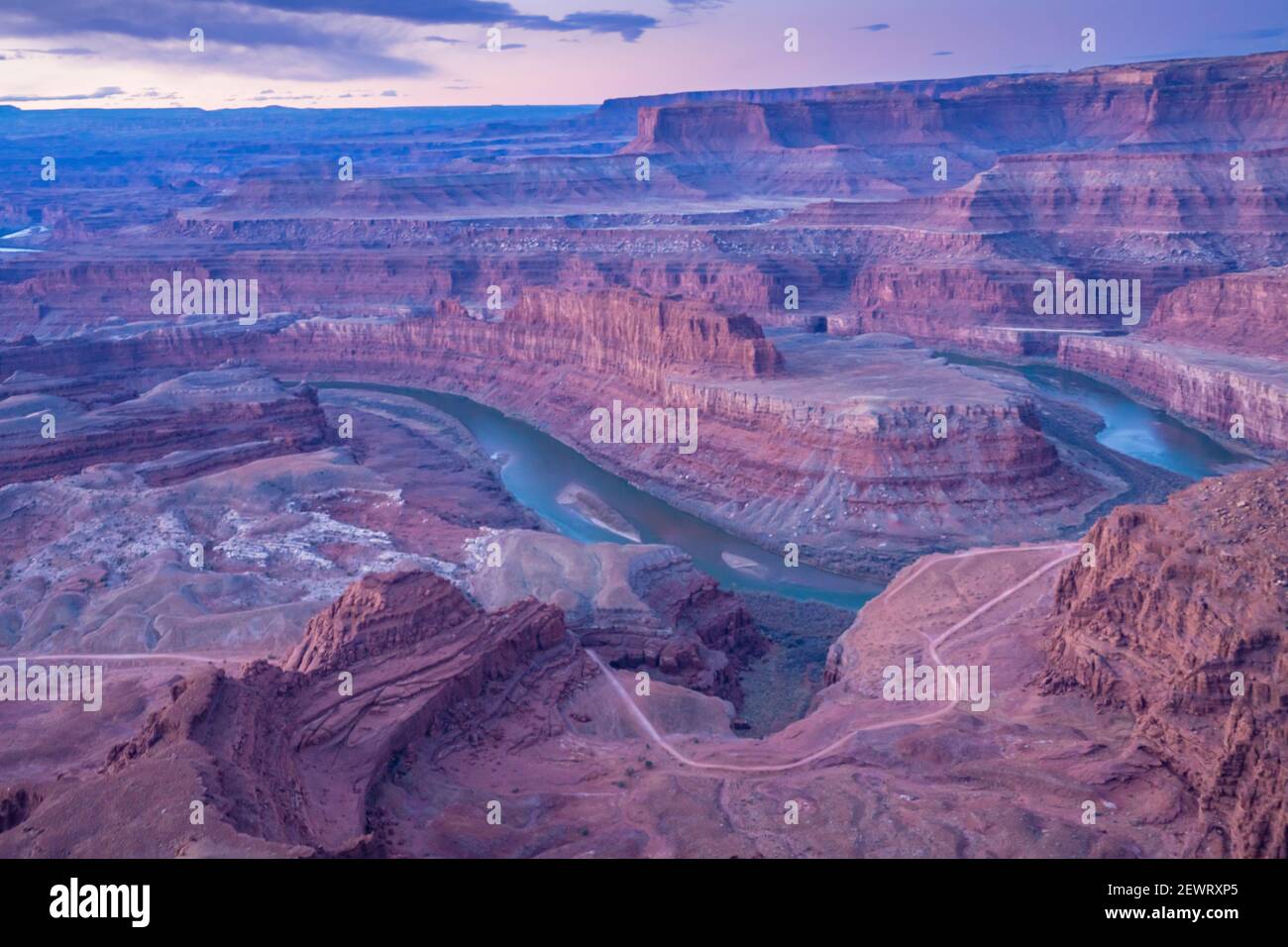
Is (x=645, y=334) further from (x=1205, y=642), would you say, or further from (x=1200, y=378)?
(x=1205, y=642)

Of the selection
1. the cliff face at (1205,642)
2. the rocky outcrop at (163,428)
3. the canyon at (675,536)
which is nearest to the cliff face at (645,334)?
the canyon at (675,536)

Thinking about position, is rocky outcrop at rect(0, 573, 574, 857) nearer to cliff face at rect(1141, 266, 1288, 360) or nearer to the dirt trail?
the dirt trail

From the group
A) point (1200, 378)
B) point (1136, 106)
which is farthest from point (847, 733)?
point (1136, 106)

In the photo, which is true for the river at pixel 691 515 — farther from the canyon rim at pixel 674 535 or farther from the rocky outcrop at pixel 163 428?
the rocky outcrop at pixel 163 428

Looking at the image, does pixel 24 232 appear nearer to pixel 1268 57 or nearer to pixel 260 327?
pixel 260 327

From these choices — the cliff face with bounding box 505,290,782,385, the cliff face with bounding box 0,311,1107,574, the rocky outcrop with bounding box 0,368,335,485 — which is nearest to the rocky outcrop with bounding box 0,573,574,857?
the cliff face with bounding box 0,311,1107,574

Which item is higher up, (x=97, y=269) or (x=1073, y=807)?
(x=97, y=269)

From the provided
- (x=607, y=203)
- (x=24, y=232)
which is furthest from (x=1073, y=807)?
(x=24, y=232)
